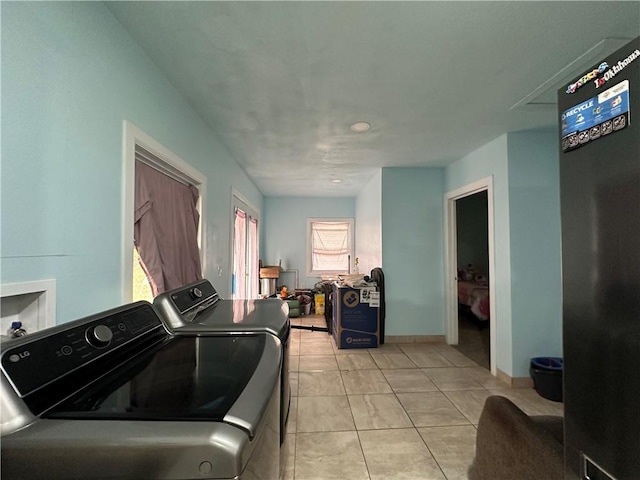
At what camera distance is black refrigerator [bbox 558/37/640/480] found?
0.61m

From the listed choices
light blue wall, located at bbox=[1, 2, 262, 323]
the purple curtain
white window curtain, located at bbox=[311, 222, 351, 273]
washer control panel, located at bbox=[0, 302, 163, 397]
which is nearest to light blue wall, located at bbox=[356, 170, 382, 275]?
white window curtain, located at bbox=[311, 222, 351, 273]

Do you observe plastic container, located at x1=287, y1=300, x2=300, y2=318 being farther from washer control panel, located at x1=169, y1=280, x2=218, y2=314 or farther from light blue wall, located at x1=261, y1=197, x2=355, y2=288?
washer control panel, located at x1=169, y1=280, x2=218, y2=314

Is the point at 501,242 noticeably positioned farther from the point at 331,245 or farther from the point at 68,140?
the point at 331,245

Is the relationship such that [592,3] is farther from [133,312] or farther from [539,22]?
[133,312]

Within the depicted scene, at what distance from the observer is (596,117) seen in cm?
68

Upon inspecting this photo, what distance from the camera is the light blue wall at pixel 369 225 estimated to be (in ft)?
13.6

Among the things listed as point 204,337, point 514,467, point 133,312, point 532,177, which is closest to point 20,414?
point 133,312

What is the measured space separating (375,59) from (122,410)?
1.88 meters

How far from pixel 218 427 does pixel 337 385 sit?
245 centimetres

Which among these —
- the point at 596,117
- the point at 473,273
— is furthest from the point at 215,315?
the point at 473,273

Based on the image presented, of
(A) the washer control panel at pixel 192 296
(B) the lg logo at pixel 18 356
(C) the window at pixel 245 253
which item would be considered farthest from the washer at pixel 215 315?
(C) the window at pixel 245 253

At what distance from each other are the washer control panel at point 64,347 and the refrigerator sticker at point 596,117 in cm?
140

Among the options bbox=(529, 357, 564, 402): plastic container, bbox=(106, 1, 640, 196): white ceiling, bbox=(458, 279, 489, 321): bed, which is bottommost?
bbox=(529, 357, 564, 402): plastic container

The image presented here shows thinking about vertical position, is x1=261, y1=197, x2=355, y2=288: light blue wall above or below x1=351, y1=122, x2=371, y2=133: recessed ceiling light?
below
